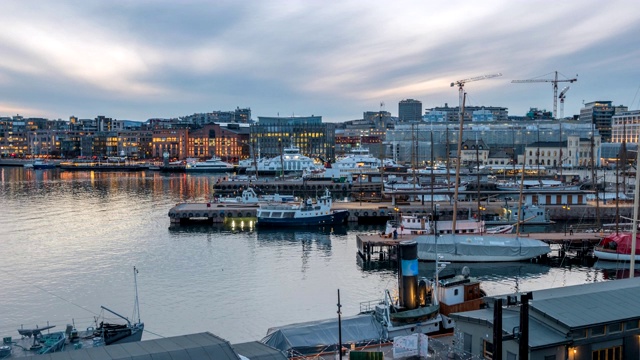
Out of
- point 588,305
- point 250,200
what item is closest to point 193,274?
point 588,305

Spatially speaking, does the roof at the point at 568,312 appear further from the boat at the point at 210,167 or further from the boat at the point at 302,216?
the boat at the point at 210,167

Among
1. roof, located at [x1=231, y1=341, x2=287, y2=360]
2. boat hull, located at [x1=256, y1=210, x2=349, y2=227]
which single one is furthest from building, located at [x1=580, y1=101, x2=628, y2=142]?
roof, located at [x1=231, y1=341, x2=287, y2=360]

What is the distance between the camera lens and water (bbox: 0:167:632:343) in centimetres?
2283

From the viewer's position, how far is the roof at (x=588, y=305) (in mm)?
13328

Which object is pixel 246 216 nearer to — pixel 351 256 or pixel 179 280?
pixel 351 256

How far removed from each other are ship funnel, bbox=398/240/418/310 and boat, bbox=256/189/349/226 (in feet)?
91.8

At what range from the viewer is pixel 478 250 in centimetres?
3084

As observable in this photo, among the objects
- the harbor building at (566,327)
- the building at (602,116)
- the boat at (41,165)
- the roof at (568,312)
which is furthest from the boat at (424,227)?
the building at (602,116)

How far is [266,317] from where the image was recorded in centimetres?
2250

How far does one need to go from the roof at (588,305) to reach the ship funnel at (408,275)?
358 centimetres

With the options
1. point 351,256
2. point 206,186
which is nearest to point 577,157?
point 206,186

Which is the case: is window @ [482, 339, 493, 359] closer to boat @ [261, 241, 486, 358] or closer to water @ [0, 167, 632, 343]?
boat @ [261, 241, 486, 358]

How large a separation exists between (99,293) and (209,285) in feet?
16.6

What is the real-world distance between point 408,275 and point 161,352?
8.60 m
